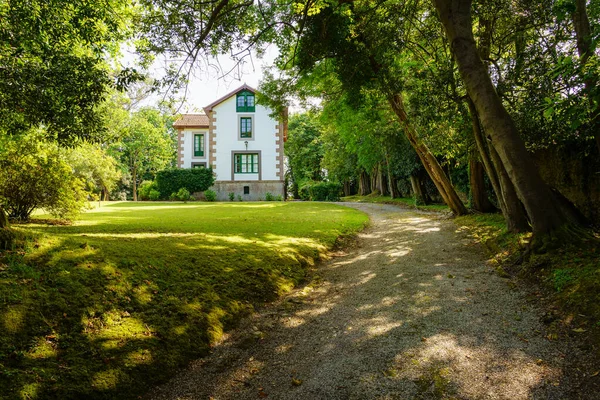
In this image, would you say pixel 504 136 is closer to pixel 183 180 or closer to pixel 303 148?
pixel 183 180

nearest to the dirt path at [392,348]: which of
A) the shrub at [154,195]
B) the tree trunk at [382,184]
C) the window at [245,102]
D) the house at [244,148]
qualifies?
the house at [244,148]

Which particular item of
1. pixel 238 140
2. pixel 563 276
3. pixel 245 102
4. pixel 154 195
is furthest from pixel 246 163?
pixel 563 276

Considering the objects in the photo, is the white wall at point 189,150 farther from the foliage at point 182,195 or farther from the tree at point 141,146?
the foliage at point 182,195

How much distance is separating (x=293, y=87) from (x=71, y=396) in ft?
41.9

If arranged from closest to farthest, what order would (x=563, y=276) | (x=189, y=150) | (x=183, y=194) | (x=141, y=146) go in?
(x=563, y=276)
(x=183, y=194)
(x=189, y=150)
(x=141, y=146)

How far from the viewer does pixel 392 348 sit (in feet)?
11.8

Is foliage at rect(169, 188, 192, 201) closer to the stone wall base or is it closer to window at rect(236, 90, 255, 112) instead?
the stone wall base

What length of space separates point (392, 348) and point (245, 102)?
33913 millimetres

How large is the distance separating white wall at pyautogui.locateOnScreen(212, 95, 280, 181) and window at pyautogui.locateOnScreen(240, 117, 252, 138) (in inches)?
15.8

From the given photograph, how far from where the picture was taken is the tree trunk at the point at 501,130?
21.0 feet

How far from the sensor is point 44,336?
3.12 m

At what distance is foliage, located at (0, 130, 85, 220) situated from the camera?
31.6 ft

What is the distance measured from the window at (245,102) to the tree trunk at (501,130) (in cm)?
2889

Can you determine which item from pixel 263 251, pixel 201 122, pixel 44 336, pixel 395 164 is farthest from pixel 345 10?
pixel 201 122
